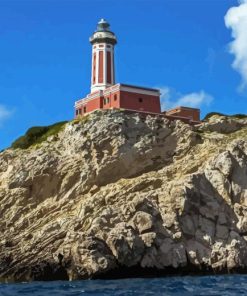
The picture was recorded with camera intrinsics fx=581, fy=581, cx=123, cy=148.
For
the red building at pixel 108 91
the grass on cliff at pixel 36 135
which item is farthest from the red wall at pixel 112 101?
the grass on cliff at pixel 36 135

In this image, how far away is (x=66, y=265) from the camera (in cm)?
4756

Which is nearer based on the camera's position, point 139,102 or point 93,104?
point 139,102

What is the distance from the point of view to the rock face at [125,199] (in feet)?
157

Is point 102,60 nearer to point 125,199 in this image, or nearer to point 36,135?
point 36,135

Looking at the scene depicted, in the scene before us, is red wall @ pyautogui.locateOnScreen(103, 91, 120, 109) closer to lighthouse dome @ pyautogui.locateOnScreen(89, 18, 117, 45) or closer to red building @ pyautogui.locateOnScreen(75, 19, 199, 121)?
red building @ pyautogui.locateOnScreen(75, 19, 199, 121)

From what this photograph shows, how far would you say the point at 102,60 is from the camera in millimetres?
69000

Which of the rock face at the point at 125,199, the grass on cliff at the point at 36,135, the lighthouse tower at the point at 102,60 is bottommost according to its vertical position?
the rock face at the point at 125,199

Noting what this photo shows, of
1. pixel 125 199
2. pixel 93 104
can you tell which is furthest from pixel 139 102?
pixel 125 199

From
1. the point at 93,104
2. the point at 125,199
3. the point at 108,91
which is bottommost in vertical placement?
the point at 125,199

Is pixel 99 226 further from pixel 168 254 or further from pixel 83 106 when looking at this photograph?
pixel 83 106

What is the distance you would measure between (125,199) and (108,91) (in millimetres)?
16095

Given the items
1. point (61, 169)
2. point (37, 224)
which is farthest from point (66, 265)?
point (61, 169)

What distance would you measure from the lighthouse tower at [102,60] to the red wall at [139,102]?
5.91 metres

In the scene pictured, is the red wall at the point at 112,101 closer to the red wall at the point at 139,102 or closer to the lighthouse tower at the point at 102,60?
the red wall at the point at 139,102
